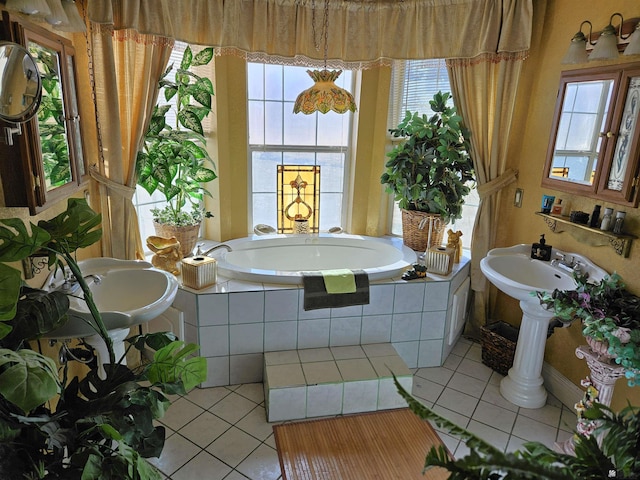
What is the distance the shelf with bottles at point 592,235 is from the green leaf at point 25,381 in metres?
2.40

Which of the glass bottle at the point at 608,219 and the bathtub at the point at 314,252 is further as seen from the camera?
the bathtub at the point at 314,252

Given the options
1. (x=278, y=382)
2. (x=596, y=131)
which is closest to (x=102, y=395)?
(x=278, y=382)

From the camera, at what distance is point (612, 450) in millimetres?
887

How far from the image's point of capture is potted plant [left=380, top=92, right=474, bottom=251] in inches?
117

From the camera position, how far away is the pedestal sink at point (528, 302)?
2332mm

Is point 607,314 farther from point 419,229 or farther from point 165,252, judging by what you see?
point 165,252

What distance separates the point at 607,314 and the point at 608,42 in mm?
1301

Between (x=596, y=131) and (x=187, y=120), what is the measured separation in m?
2.46

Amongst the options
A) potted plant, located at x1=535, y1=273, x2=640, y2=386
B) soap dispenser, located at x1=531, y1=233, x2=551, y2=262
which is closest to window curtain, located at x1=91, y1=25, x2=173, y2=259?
potted plant, located at x1=535, y1=273, x2=640, y2=386

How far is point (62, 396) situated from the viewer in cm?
125

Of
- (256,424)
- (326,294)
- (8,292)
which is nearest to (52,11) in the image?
(8,292)

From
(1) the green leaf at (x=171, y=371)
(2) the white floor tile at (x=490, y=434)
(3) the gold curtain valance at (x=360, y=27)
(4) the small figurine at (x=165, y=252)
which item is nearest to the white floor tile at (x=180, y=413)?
(4) the small figurine at (x=165, y=252)

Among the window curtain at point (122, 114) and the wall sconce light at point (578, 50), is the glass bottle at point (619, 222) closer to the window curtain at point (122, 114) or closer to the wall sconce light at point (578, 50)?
the wall sconce light at point (578, 50)

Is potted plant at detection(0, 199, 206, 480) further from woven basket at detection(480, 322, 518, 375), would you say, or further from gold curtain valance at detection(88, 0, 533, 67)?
woven basket at detection(480, 322, 518, 375)
